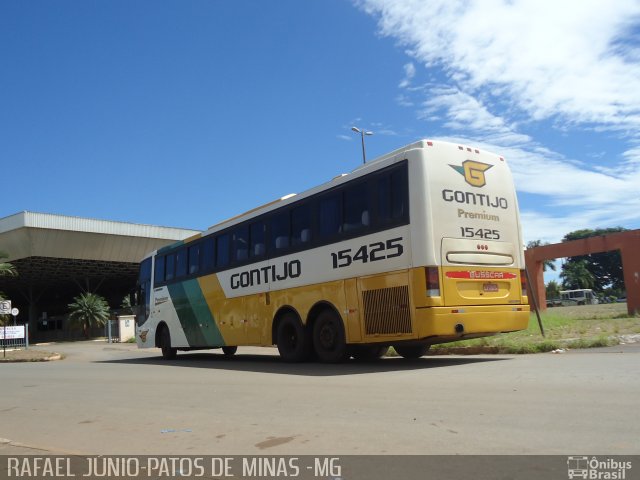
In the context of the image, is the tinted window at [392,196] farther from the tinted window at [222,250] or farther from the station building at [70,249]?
the station building at [70,249]

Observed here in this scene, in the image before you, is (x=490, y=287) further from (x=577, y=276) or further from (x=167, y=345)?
(x=577, y=276)

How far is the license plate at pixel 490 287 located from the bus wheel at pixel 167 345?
11.5 meters

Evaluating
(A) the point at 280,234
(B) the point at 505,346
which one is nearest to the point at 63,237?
(A) the point at 280,234

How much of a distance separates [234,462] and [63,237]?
1879 inches

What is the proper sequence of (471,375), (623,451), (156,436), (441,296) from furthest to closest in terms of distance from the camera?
(441,296) → (471,375) → (156,436) → (623,451)

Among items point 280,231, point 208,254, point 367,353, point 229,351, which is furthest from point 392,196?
point 229,351

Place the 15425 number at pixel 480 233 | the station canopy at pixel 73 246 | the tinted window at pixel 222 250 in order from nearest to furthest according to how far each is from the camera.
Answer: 1. the 15425 number at pixel 480 233
2. the tinted window at pixel 222 250
3. the station canopy at pixel 73 246

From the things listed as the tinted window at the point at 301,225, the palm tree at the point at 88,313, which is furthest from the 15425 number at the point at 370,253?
the palm tree at the point at 88,313

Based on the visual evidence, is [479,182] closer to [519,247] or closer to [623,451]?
[519,247]

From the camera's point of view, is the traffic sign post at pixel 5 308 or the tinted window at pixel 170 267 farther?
the traffic sign post at pixel 5 308

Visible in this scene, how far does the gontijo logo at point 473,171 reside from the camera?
1075 cm

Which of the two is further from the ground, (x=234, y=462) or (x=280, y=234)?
(x=280, y=234)

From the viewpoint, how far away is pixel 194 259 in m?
16.8

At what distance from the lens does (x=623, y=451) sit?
4.46 meters
